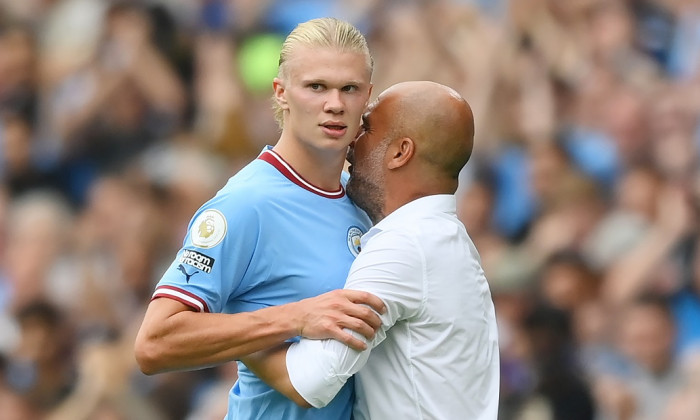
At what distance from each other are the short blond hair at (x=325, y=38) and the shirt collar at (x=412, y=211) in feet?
1.57

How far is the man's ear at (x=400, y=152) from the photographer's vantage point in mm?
3717

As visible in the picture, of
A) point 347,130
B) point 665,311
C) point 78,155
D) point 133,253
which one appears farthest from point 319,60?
point 78,155

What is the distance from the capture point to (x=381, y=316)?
11.3 feet

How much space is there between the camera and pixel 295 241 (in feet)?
12.1

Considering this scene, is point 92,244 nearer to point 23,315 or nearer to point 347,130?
point 23,315

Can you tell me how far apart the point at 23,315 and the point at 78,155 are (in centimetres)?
137

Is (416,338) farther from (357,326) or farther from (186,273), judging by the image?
(186,273)

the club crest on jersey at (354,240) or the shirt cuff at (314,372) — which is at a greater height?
the club crest on jersey at (354,240)

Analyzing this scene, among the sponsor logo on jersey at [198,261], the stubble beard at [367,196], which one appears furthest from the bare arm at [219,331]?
the stubble beard at [367,196]

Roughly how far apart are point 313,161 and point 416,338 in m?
0.67

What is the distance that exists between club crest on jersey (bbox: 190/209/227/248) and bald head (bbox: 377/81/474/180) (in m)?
0.63

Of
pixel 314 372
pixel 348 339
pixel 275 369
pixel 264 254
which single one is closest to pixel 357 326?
pixel 348 339

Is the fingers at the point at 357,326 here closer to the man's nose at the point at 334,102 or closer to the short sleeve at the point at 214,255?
the short sleeve at the point at 214,255

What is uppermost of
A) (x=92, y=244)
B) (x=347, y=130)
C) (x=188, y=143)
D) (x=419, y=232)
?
(x=347, y=130)
